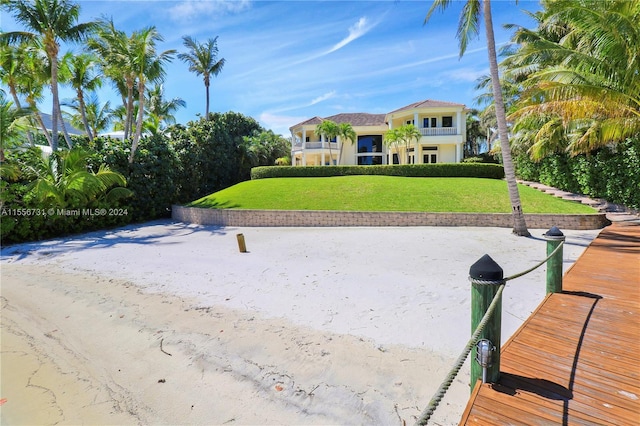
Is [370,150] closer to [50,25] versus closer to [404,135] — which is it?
[404,135]

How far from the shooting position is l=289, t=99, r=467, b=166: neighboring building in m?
32.8

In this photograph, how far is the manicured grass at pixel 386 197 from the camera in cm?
1552

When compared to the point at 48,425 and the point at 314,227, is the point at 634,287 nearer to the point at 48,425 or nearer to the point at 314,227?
the point at 48,425

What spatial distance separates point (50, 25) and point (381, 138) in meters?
31.5

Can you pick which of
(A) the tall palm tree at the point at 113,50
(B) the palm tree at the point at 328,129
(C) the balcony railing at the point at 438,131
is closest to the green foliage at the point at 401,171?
(B) the palm tree at the point at 328,129

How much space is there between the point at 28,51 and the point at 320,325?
69.6ft

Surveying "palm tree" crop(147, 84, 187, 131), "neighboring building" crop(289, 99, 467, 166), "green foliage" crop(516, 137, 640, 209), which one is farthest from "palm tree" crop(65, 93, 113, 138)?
"green foliage" crop(516, 137, 640, 209)

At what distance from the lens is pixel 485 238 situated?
11789 mm

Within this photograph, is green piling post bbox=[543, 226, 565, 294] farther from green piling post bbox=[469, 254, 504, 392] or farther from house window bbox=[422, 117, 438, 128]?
house window bbox=[422, 117, 438, 128]

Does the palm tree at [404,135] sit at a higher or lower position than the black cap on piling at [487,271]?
higher

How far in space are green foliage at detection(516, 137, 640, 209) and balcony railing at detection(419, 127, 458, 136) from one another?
11370 millimetres

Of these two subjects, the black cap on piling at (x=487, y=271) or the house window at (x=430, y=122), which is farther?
the house window at (x=430, y=122)

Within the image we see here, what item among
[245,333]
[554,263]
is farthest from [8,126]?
[554,263]

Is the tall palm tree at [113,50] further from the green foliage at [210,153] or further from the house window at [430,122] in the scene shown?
the house window at [430,122]
